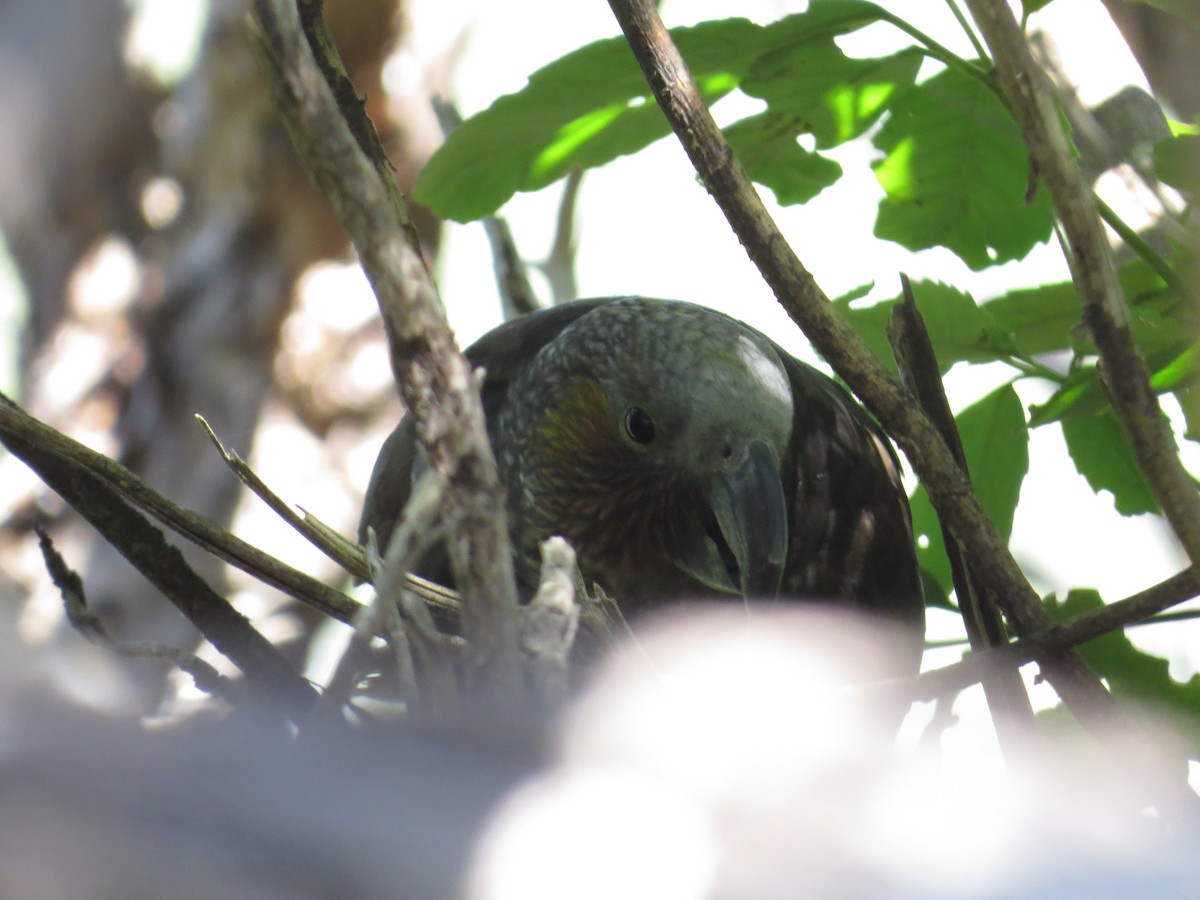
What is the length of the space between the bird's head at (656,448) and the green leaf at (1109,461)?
27cm

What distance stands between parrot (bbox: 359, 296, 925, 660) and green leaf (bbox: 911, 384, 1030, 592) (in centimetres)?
18

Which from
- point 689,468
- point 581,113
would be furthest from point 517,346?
point 581,113

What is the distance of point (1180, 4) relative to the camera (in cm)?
74

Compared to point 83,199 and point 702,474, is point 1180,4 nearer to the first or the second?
point 702,474

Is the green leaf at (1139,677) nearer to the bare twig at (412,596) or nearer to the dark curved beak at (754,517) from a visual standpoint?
the dark curved beak at (754,517)

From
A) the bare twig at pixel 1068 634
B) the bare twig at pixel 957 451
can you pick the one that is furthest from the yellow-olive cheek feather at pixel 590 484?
the bare twig at pixel 1068 634

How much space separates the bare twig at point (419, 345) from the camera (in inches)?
18.9

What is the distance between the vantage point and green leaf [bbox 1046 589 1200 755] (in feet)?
2.97

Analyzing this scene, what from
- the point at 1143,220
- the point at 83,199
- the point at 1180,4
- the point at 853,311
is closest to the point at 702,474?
the point at 853,311

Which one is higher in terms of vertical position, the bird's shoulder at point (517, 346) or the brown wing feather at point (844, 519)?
the bird's shoulder at point (517, 346)

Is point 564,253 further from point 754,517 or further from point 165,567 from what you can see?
point 165,567

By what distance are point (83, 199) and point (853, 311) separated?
10.2 ft

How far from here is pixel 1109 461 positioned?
40.5 inches

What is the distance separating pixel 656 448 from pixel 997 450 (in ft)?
1.40
